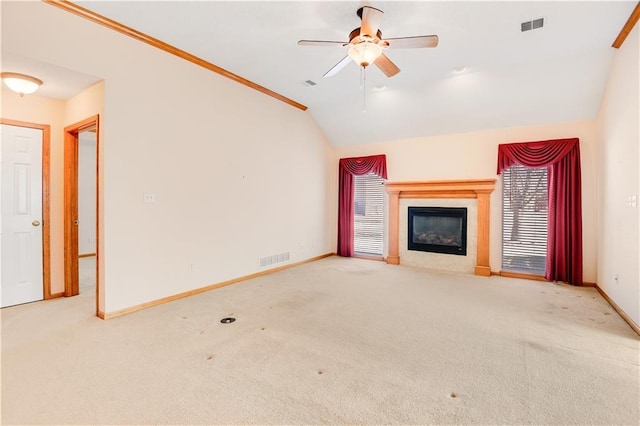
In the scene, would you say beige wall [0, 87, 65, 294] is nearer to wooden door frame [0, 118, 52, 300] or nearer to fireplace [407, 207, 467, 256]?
wooden door frame [0, 118, 52, 300]

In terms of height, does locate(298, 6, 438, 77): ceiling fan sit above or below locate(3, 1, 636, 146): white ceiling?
below

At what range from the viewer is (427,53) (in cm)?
380

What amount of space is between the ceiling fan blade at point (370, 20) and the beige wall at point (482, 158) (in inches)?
143

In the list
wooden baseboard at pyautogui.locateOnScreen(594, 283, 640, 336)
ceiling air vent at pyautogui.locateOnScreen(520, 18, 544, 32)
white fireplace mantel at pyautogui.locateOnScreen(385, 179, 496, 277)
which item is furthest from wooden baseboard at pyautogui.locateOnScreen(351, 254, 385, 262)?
ceiling air vent at pyautogui.locateOnScreen(520, 18, 544, 32)

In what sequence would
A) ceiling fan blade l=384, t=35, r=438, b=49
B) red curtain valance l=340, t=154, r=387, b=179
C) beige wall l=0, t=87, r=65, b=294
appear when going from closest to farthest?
ceiling fan blade l=384, t=35, r=438, b=49 → beige wall l=0, t=87, r=65, b=294 → red curtain valance l=340, t=154, r=387, b=179

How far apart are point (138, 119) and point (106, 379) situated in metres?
2.66

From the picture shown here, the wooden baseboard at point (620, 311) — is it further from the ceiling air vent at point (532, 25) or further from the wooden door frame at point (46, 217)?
the wooden door frame at point (46, 217)

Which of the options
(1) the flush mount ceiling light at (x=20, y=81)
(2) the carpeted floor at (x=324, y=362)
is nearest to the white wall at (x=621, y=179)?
(2) the carpeted floor at (x=324, y=362)

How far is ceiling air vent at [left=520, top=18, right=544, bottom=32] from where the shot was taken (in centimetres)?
311

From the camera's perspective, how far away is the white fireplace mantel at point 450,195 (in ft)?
17.5

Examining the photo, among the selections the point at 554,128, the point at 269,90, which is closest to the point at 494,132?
the point at 554,128

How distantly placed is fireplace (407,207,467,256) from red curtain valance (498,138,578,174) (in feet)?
3.57

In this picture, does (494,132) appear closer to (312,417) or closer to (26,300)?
(312,417)

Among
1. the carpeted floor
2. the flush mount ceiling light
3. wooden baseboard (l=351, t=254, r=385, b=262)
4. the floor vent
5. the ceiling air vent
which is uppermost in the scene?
the ceiling air vent
